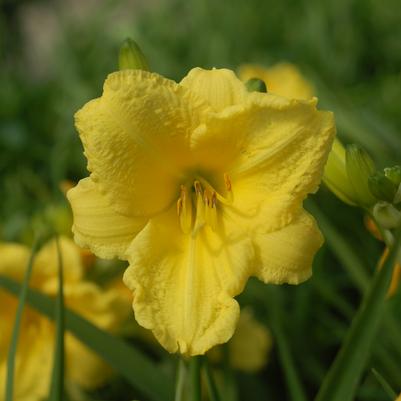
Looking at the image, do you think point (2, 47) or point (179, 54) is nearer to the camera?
point (179, 54)

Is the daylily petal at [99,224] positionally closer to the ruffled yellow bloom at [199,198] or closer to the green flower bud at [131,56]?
the ruffled yellow bloom at [199,198]

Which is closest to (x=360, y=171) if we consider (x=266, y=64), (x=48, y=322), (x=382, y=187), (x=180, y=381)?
(x=382, y=187)

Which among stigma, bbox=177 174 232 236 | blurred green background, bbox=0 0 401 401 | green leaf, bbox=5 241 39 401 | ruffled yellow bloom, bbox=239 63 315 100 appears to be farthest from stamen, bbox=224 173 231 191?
ruffled yellow bloom, bbox=239 63 315 100

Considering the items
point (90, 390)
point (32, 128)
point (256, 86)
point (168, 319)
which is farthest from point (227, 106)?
point (32, 128)

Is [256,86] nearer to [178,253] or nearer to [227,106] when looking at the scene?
[227,106]

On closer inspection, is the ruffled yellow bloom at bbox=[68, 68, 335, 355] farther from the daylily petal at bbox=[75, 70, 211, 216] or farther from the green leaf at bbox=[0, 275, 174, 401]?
the green leaf at bbox=[0, 275, 174, 401]

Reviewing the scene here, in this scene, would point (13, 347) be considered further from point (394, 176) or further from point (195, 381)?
point (394, 176)
